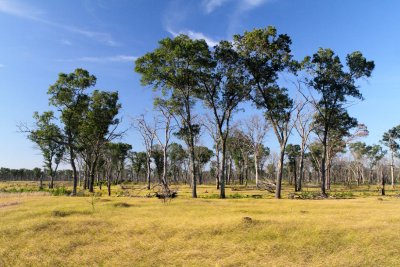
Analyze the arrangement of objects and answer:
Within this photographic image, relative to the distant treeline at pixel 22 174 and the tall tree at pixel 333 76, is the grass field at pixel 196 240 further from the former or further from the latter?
the distant treeline at pixel 22 174

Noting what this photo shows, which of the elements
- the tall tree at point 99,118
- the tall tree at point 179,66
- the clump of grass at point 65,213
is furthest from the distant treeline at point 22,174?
the clump of grass at point 65,213

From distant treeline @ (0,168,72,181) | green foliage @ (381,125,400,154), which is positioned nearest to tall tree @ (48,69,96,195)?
green foliage @ (381,125,400,154)

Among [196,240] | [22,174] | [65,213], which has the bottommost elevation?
[22,174]

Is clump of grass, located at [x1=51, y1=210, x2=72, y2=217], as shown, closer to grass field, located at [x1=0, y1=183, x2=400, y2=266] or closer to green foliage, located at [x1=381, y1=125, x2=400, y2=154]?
grass field, located at [x1=0, y1=183, x2=400, y2=266]

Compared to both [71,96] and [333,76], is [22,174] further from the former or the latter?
[333,76]

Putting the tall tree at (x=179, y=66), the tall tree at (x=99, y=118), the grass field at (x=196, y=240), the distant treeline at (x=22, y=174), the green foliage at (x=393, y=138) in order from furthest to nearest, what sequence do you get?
the distant treeline at (x=22, y=174), the green foliage at (x=393, y=138), the tall tree at (x=99, y=118), the tall tree at (x=179, y=66), the grass field at (x=196, y=240)

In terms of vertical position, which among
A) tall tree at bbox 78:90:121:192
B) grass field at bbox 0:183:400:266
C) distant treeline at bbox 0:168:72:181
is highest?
tall tree at bbox 78:90:121:192

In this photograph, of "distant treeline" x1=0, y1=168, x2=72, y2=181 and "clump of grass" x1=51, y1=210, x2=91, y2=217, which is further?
"distant treeline" x1=0, y1=168, x2=72, y2=181

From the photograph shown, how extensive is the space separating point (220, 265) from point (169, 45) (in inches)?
1024

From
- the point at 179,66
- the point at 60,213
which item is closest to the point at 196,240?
the point at 60,213

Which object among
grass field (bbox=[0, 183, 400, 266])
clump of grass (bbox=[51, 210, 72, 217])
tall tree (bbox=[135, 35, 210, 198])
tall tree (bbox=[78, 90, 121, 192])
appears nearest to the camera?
grass field (bbox=[0, 183, 400, 266])

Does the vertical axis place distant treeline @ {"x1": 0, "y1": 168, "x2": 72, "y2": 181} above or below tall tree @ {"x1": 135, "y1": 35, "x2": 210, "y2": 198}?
below

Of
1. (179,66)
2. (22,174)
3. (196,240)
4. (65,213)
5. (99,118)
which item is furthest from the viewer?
(22,174)

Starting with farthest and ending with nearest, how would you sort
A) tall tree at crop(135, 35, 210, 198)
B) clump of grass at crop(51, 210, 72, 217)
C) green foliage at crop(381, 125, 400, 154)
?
1. green foliage at crop(381, 125, 400, 154)
2. tall tree at crop(135, 35, 210, 198)
3. clump of grass at crop(51, 210, 72, 217)
